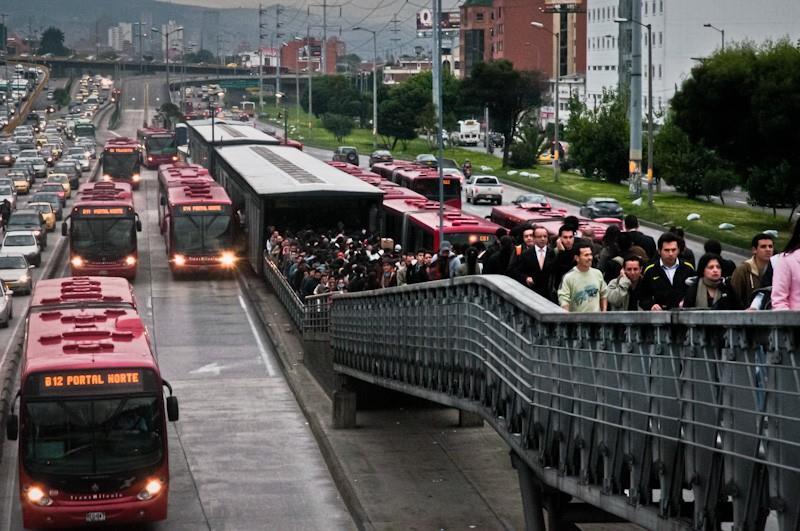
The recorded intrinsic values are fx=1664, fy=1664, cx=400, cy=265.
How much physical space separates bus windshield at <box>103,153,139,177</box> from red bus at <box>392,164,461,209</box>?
67.0 feet

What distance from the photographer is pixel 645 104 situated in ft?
420

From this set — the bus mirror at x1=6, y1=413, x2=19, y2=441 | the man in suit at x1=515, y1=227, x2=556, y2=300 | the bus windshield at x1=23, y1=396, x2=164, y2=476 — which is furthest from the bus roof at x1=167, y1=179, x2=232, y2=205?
the man in suit at x1=515, y1=227, x2=556, y2=300

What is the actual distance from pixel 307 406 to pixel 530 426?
A: 46.1 ft

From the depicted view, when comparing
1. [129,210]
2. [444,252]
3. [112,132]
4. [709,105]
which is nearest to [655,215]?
[709,105]

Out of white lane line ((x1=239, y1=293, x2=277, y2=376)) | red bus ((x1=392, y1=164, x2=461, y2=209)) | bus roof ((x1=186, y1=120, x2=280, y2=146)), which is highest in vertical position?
bus roof ((x1=186, y1=120, x2=280, y2=146))

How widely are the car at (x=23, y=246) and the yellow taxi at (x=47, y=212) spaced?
10982 millimetres

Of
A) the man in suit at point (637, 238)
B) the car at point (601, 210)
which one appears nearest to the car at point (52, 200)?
the car at point (601, 210)

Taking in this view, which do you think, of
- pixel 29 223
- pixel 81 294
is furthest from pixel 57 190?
pixel 81 294

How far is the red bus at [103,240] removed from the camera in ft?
158

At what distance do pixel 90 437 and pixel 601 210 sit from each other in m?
45.6

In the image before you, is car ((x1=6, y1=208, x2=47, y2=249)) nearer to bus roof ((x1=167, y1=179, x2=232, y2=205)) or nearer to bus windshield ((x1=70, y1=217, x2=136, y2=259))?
bus roof ((x1=167, y1=179, x2=232, y2=205))

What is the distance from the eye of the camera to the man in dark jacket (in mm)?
13609

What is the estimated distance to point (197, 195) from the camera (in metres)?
51.2

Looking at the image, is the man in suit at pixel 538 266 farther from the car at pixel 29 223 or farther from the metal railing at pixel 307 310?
the car at pixel 29 223
